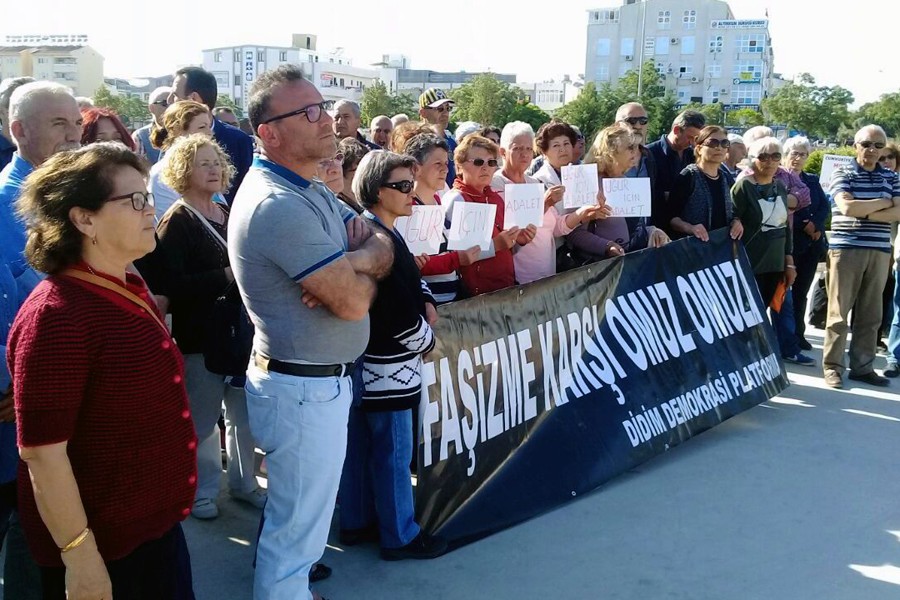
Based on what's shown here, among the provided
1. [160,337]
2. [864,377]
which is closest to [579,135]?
[864,377]

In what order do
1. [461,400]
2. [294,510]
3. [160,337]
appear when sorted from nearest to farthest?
1. [160,337]
2. [294,510]
3. [461,400]

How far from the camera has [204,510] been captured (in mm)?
3980

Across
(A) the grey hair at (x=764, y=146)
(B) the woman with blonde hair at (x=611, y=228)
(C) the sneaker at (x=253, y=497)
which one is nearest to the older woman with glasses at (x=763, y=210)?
(A) the grey hair at (x=764, y=146)

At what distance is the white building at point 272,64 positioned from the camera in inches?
5059

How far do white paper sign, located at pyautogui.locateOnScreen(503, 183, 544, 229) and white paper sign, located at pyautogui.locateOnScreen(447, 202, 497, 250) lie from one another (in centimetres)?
22

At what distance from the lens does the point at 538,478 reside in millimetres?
4215

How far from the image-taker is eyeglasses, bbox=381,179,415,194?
3.41 meters

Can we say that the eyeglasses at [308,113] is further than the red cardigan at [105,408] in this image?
Yes

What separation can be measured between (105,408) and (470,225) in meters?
2.68

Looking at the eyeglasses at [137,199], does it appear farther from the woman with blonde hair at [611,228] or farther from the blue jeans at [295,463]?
the woman with blonde hair at [611,228]

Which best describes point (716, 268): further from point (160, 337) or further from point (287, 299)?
point (160, 337)

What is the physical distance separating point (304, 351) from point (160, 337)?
0.58m

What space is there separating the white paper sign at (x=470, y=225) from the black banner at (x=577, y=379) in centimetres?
39

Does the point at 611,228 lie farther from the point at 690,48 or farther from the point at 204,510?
the point at 690,48
